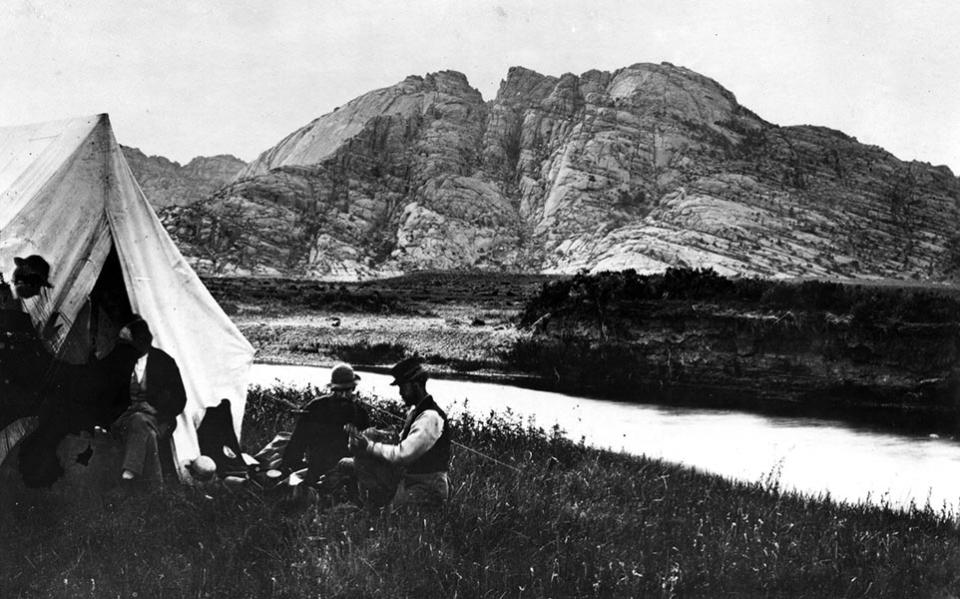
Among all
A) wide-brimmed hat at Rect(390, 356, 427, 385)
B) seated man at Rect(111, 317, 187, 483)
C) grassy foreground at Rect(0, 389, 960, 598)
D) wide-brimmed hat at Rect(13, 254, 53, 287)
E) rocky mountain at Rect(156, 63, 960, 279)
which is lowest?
grassy foreground at Rect(0, 389, 960, 598)

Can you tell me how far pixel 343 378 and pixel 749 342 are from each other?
1587 centimetres

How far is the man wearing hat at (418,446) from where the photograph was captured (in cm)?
695

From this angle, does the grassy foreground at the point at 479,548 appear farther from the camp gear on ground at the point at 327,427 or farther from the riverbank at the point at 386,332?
the riverbank at the point at 386,332

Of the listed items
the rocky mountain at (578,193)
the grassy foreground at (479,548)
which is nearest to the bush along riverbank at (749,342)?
the grassy foreground at (479,548)

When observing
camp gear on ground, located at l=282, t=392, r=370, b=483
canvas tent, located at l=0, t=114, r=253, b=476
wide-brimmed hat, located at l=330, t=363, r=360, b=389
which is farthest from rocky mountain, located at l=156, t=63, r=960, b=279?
wide-brimmed hat, located at l=330, t=363, r=360, b=389

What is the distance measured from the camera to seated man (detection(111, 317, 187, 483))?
25.9 ft

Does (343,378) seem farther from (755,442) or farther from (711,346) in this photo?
(711,346)

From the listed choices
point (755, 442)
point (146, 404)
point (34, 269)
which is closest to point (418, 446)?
point (146, 404)

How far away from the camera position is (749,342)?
2091 centimetres

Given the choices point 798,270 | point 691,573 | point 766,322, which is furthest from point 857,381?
point 798,270

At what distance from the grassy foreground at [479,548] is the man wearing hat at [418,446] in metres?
0.23

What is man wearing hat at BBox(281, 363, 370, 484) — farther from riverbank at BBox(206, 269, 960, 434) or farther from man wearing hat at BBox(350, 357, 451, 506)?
riverbank at BBox(206, 269, 960, 434)

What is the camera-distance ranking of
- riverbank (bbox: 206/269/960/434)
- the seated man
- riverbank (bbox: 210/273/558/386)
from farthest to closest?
riverbank (bbox: 210/273/558/386)
riverbank (bbox: 206/269/960/434)
the seated man

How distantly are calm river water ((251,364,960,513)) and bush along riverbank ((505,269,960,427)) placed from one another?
6.26 ft
